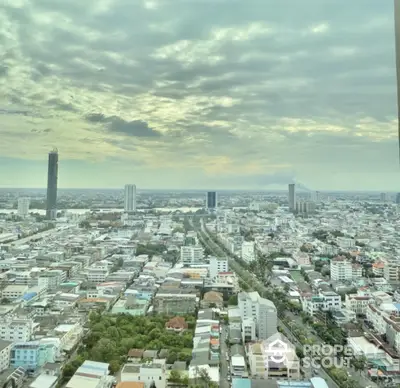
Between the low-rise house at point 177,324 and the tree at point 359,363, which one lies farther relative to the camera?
the low-rise house at point 177,324

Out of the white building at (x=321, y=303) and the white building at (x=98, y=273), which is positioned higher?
the white building at (x=321, y=303)

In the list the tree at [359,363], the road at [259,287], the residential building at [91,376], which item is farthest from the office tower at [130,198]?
the tree at [359,363]

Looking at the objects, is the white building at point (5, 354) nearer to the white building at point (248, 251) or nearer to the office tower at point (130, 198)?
the office tower at point (130, 198)

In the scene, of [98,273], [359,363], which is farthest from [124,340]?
[98,273]

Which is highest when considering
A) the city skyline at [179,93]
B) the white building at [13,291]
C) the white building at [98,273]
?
the city skyline at [179,93]

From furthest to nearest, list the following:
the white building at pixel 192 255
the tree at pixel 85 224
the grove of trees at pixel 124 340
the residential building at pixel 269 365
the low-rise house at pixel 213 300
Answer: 1. the tree at pixel 85 224
2. the white building at pixel 192 255
3. the low-rise house at pixel 213 300
4. the grove of trees at pixel 124 340
5. the residential building at pixel 269 365

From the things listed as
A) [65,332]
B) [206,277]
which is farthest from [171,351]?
[206,277]
